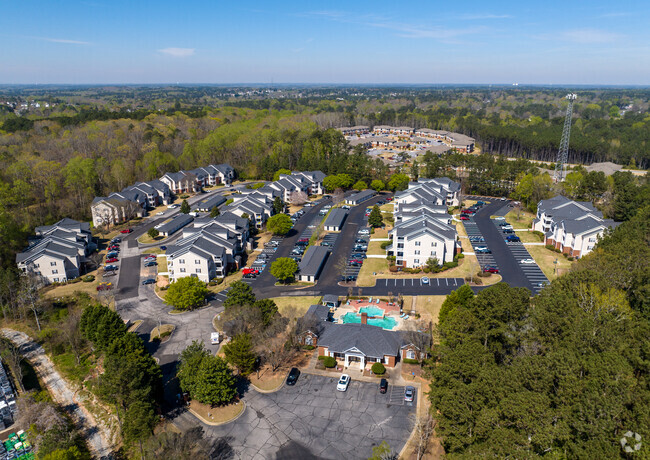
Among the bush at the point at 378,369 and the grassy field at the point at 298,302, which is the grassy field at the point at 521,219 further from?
the bush at the point at 378,369

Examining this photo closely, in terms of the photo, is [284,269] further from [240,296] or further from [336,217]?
[336,217]

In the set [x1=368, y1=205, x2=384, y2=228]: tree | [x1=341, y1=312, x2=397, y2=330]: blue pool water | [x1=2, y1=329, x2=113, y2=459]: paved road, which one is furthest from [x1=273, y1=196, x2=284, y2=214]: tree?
[x1=2, y1=329, x2=113, y2=459]: paved road

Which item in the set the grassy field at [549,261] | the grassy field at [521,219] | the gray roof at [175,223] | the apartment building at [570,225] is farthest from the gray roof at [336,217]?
the apartment building at [570,225]

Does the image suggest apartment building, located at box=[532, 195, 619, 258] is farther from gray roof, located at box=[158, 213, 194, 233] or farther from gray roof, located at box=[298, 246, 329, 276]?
gray roof, located at box=[158, 213, 194, 233]

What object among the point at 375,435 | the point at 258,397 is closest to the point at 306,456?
the point at 375,435

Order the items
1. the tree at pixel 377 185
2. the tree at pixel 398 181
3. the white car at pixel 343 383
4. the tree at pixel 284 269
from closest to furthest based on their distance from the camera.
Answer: the white car at pixel 343 383
the tree at pixel 284 269
the tree at pixel 398 181
the tree at pixel 377 185

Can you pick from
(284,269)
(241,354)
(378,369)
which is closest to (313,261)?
(284,269)
